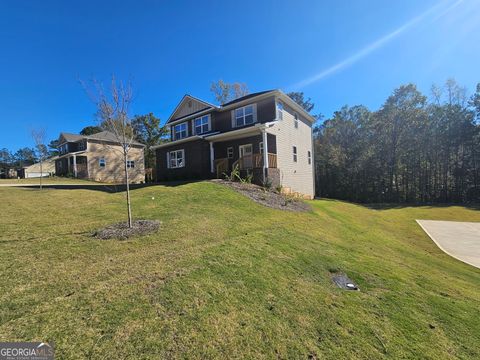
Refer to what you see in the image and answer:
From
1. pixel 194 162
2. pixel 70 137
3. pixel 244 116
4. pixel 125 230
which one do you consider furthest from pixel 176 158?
pixel 70 137

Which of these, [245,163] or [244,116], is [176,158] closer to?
[244,116]

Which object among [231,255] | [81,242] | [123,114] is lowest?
[231,255]

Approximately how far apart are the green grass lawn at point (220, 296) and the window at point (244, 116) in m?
12.4

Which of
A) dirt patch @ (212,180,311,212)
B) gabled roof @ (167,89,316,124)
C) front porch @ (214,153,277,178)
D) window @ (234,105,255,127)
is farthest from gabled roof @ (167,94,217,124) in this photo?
dirt patch @ (212,180,311,212)

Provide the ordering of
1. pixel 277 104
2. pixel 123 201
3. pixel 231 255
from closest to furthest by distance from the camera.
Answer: pixel 231 255 < pixel 123 201 < pixel 277 104

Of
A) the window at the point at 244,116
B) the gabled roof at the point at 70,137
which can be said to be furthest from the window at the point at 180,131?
the gabled roof at the point at 70,137

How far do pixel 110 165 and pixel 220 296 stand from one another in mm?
33954

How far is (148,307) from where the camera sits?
3.15 metres

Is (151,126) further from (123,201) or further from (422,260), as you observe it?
(422,260)

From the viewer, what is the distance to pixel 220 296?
3.61m

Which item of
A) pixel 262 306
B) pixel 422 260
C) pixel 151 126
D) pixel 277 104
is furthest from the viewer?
pixel 151 126

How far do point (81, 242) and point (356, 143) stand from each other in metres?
35.4

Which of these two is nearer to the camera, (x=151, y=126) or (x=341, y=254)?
(x=341, y=254)

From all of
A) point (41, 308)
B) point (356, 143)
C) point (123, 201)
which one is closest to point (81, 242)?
point (41, 308)
